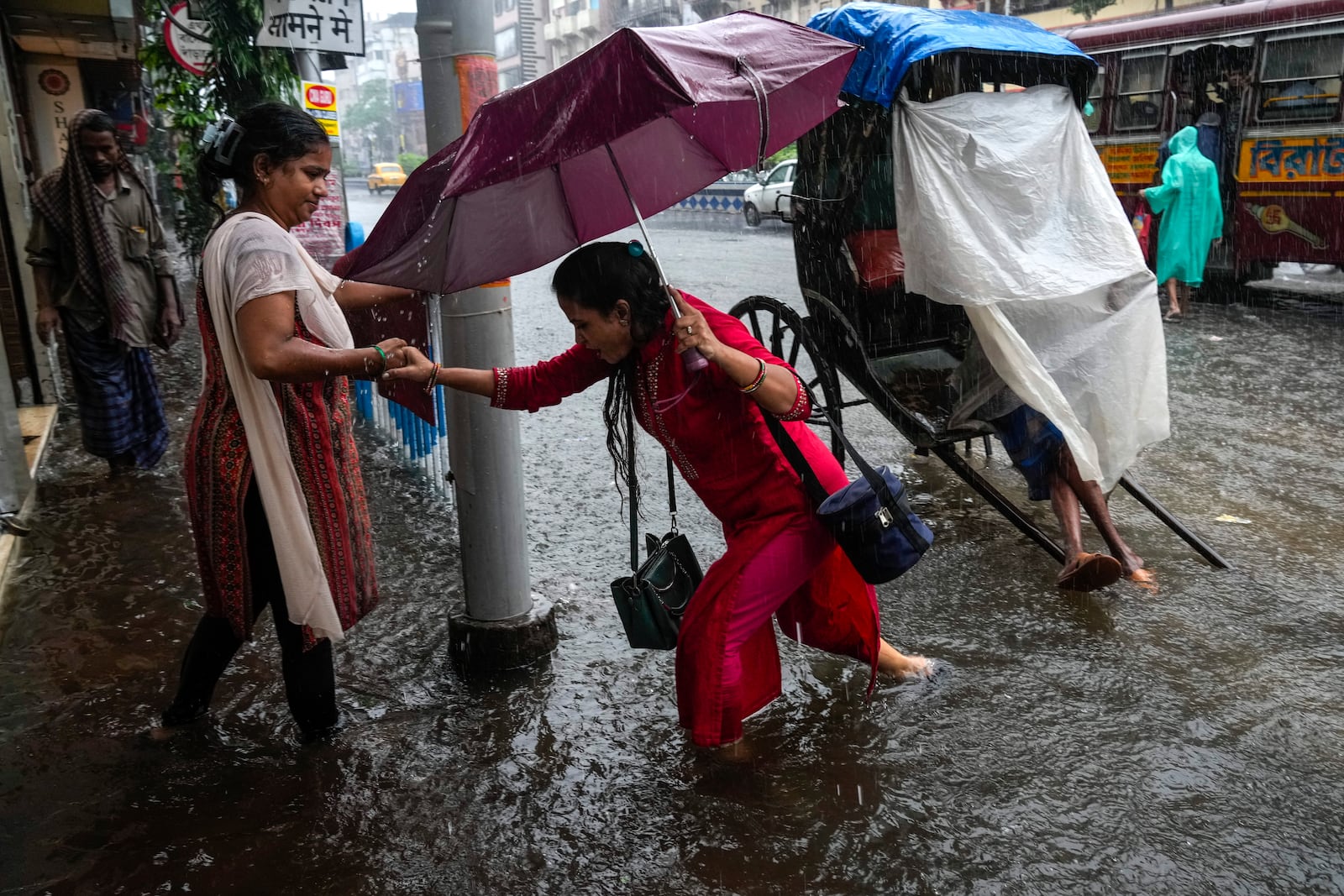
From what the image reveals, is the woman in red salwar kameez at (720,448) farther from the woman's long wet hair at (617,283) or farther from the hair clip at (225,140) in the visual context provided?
the hair clip at (225,140)

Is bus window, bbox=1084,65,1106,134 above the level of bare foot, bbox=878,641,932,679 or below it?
above

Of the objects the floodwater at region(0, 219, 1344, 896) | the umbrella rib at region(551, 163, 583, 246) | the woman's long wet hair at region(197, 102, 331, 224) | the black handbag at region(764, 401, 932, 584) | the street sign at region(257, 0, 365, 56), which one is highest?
the street sign at region(257, 0, 365, 56)

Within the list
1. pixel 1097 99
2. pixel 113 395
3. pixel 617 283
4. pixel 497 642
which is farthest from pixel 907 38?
pixel 1097 99

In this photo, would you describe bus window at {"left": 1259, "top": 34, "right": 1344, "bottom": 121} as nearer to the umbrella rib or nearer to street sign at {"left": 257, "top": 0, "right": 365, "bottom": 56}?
street sign at {"left": 257, "top": 0, "right": 365, "bottom": 56}

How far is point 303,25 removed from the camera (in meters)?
5.86

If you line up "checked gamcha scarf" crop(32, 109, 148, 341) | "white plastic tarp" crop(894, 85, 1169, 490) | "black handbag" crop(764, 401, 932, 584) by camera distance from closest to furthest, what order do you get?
"black handbag" crop(764, 401, 932, 584) < "white plastic tarp" crop(894, 85, 1169, 490) < "checked gamcha scarf" crop(32, 109, 148, 341)

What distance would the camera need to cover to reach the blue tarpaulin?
3877 mm

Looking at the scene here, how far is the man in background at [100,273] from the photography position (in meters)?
5.10

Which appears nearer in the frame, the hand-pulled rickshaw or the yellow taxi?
the hand-pulled rickshaw

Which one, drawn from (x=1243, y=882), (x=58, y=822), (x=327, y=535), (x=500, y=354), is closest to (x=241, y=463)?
(x=327, y=535)

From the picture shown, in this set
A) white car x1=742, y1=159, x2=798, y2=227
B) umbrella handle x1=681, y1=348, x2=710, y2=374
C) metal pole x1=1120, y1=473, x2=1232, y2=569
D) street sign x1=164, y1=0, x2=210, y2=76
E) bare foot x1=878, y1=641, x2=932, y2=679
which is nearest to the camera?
umbrella handle x1=681, y1=348, x2=710, y2=374

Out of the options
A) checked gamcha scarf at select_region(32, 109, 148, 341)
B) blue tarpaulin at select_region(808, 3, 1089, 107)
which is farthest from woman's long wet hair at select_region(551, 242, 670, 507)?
checked gamcha scarf at select_region(32, 109, 148, 341)

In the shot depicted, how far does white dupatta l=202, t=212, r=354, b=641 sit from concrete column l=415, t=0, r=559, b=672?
1.77 ft

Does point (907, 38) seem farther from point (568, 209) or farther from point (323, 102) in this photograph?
point (323, 102)
